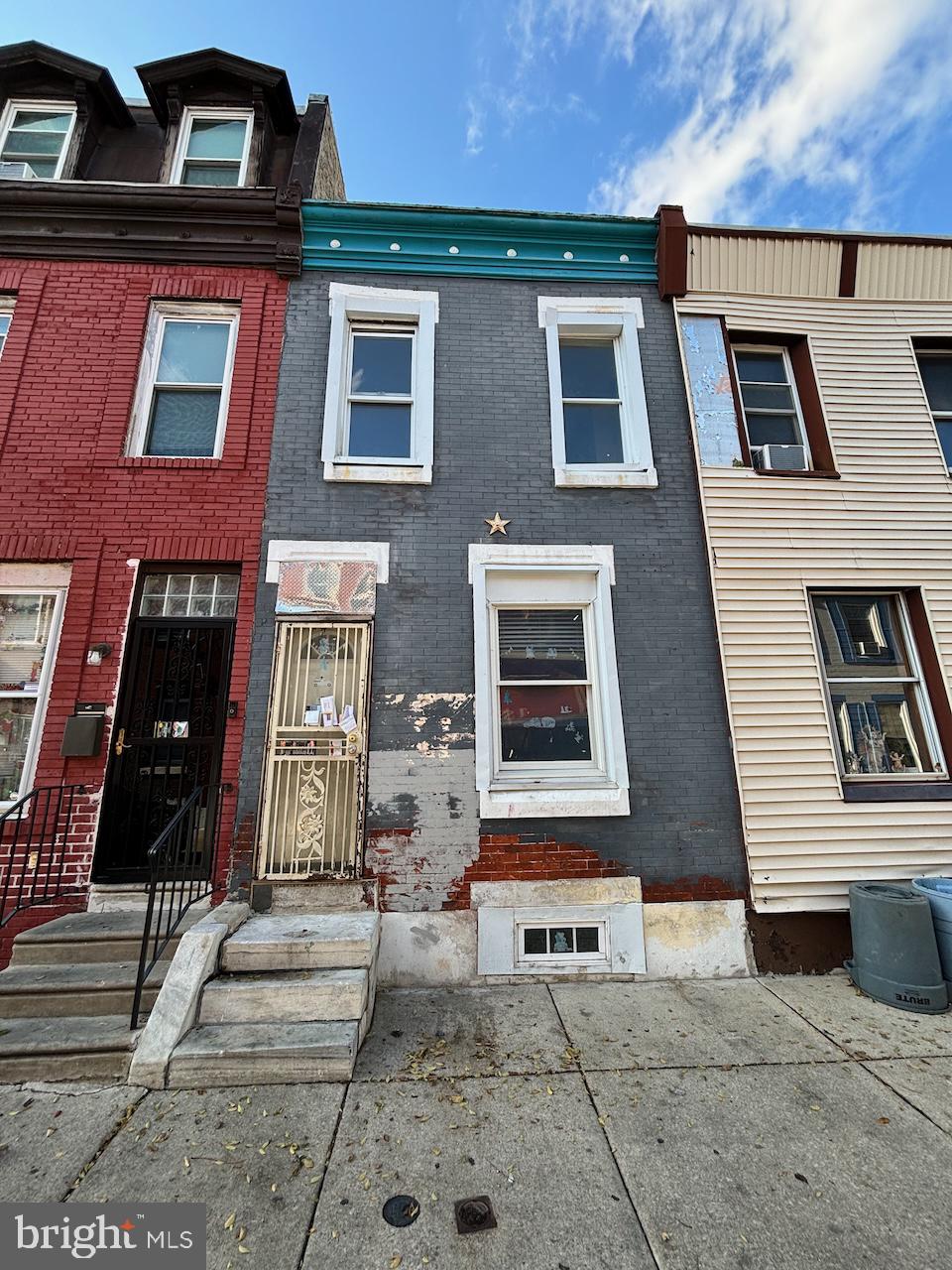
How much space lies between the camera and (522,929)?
185 inches

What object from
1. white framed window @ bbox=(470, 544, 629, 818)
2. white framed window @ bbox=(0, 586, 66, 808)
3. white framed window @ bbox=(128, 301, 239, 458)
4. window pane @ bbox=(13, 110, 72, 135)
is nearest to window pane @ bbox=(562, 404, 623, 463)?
white framed window @ bbox=(470, 544, 629, 818)

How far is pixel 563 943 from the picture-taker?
15.5 feet

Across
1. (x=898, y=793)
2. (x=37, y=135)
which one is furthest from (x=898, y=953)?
(x=37, y=135)

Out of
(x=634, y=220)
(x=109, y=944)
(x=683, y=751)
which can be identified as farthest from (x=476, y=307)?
(x=109, y=944)

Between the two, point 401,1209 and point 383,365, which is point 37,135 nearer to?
point 383,365

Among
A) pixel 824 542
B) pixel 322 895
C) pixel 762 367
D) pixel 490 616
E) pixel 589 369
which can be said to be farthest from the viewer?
pixel 762 367

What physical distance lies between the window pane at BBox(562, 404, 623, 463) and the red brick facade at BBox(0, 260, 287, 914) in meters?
3.28

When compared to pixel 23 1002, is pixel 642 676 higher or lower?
higher

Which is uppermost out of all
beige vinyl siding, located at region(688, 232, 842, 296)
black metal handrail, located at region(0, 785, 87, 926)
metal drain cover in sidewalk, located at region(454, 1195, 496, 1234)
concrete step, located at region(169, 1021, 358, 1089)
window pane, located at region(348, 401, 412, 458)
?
beige vinyl siding, located at region(688, 232, 842, 296)

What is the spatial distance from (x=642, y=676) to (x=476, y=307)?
4.57 m

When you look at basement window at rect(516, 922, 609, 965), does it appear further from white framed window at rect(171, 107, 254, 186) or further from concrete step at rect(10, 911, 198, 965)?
white framed window at rect(171, 107, 254, 186)

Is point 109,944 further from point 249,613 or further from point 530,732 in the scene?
point 530,732

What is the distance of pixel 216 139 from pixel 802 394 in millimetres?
7875

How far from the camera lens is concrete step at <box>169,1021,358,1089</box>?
3.19 m
